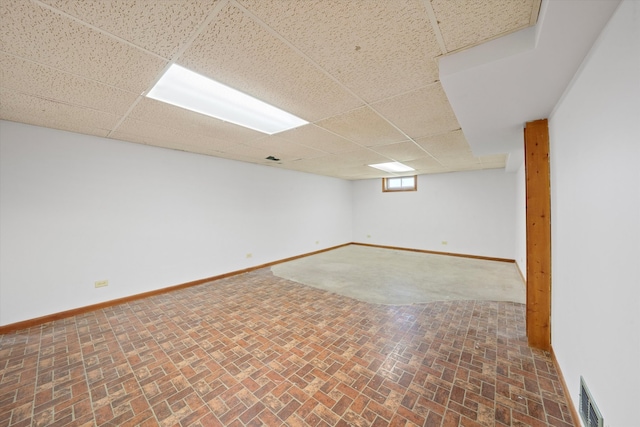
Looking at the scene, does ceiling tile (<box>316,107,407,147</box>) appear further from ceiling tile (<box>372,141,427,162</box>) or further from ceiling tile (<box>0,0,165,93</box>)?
ceiling tile (<box>0,0,165,93</box>)

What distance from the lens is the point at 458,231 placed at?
6277 mm

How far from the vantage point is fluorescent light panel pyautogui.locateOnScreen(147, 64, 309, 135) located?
5.94 feet

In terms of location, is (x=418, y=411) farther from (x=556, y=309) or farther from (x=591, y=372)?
(x=556, y=309)

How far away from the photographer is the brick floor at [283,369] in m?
1.51

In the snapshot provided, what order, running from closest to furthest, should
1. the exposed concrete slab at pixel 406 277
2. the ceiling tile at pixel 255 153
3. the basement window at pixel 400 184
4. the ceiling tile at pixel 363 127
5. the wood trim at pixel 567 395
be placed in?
the wood trim at pixel 567 395
the ceiling tile at pixel 363 127
the exposed concrete slab at pixel 406 277
the ceiling tile at pixel 255 153
the basement window at pixel 400 184

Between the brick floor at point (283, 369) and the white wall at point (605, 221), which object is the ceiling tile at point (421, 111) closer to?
the white wall at point (605, 221)

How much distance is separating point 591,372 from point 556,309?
2.90 feet

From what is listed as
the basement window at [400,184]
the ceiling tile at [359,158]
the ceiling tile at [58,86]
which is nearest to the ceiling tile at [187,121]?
the ceiling tile at [58,86]

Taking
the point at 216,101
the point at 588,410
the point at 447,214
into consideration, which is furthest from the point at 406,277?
the point at 216,101

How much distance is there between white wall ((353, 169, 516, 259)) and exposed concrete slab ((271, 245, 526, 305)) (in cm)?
52

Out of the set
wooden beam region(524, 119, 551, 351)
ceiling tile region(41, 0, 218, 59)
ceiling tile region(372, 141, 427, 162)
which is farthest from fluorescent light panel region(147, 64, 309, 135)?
wooden beam region(524, 119, 551, 351)

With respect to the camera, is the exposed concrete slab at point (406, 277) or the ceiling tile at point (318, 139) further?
the exposed concrete slab at point (406, 277)

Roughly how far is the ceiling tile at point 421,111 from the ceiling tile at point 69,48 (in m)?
1.90

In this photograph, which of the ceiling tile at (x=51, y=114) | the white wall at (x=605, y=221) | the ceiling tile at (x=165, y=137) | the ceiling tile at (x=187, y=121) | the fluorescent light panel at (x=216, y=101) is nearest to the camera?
the white wall at (x=605, y=221)
